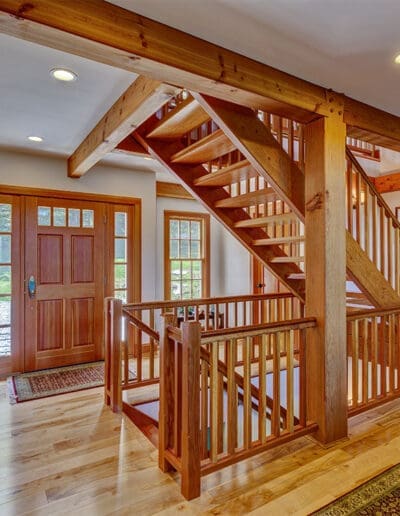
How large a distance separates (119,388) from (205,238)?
10.7ft

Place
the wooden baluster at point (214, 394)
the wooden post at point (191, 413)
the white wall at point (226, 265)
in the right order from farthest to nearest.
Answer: the white wall at point (226, 265) → the wooden baluster at point (214, 394) → the wooden post at point (191, 413)

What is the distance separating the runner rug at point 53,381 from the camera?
10.8 ft

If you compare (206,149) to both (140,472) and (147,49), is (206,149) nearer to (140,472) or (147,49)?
(147,49)

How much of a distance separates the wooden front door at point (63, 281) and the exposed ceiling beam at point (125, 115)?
932mm

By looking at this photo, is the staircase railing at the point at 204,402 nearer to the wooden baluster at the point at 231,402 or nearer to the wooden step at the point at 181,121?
the wooden baluster at the point at 231,402

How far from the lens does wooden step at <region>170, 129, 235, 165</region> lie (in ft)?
8.48

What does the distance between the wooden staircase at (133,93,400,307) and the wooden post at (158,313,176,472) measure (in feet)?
4.06

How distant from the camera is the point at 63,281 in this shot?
419cm

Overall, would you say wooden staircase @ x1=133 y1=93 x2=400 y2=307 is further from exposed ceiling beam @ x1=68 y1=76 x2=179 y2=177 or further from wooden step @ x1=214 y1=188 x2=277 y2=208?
exposed ceiling beam @ x1=68 y1=76 x2=179 y2=177

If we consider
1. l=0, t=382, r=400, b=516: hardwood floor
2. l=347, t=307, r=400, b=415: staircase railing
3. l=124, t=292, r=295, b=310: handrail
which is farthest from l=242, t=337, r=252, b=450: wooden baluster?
l=124, t=292, r=295, b=310: handrail

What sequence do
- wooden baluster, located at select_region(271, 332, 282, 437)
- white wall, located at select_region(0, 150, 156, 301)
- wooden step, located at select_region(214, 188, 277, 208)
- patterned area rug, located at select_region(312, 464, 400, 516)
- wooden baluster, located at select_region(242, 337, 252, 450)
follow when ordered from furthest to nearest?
white wall, located at select_region(0, 150, 156, 301), wooden step, located at select_region(214, 188, 277, 208), wooden baluster, located at select_region(271, 332, 282, 437), wooden baluster, located at select_region(242, 337, 252, 450), patterned area rug, located at select_region(312, 464, 400, 516)

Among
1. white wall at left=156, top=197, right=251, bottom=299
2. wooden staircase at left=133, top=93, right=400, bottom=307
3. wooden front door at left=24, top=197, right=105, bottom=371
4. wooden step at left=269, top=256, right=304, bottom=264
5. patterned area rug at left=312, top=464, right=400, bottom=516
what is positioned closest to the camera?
patterned area rug at left=312, top=464, right=400, bottom=516

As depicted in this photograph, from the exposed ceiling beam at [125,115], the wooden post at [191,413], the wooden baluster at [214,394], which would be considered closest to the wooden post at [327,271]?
the wooden baluster at [214,394]

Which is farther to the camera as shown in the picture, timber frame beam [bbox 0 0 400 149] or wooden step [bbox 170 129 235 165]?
wooden step [bbox 170 129 235 165]
